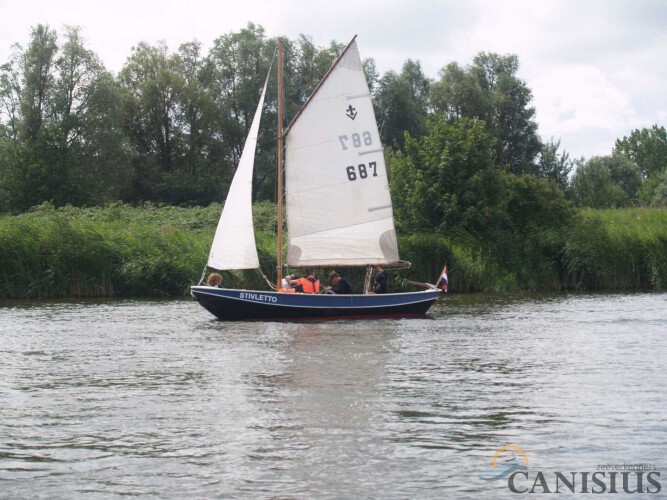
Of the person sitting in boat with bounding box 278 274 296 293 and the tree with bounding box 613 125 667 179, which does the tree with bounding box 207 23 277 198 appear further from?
the tree with bounding box 613 125 667 179

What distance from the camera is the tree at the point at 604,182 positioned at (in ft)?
312

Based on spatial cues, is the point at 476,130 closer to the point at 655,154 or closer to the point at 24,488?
the point at 24,488

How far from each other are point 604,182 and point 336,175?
78.5 meters

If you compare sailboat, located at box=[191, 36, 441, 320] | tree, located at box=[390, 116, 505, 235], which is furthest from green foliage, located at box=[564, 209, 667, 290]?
sailboat, located at box=[191, 36, 441, 320]

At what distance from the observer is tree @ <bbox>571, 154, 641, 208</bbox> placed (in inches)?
3749

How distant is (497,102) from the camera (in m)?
99.8

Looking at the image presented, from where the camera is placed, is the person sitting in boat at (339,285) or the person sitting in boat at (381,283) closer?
the person sitting in boat at (339,285)

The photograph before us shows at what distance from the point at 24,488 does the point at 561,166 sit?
93.0 m

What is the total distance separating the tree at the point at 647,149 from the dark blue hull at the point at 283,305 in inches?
5065

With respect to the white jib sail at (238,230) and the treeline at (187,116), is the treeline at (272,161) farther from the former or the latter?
the white jib sail at (238,230)

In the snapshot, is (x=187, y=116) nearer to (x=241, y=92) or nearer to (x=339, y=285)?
(x=241, y=92)

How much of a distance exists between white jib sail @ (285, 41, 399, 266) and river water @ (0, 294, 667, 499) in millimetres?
5431

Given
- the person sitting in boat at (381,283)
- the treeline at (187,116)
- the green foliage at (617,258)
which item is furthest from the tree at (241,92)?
the person sitting in boat at (381,283)

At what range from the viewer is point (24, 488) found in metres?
11.9
